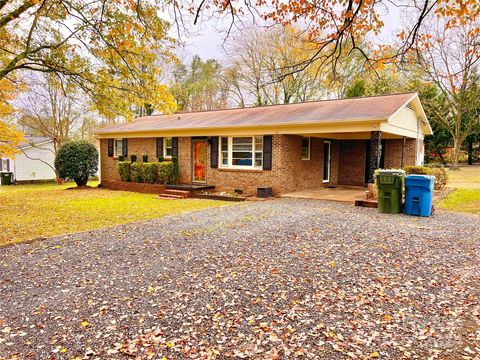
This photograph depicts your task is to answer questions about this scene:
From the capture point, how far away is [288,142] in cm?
1280

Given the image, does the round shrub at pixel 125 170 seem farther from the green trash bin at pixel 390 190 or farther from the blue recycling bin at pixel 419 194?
the blue recycling bin at pixel 419 194

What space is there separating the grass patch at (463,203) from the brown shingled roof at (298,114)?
3.34 metres

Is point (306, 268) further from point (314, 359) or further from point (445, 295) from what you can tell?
point (314, 359)

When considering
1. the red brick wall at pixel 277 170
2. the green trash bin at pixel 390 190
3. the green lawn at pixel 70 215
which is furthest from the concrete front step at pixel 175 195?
the green trash bin at pixel 390 190

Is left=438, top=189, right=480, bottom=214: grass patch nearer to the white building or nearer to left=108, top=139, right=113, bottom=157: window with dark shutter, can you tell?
left=108, top=139, right=113, bottom=157: window with dark shutter

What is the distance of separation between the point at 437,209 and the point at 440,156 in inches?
860

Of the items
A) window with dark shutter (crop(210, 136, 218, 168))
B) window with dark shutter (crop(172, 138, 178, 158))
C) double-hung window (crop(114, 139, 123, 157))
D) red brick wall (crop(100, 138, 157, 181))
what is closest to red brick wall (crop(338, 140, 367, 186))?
window with dark shutter (crop(210, 136, 218, 168))

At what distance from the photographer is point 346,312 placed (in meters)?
3.41

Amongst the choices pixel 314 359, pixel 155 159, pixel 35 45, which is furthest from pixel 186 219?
pixel 155 159

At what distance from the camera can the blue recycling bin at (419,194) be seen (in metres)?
8.55

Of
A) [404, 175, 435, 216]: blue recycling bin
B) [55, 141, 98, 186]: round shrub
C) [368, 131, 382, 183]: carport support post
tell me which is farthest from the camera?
[55, 141, 98, 186]: round shrub

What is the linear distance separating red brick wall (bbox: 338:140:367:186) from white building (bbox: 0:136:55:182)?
19602mm

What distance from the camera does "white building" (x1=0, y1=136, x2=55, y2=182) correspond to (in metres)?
24.6

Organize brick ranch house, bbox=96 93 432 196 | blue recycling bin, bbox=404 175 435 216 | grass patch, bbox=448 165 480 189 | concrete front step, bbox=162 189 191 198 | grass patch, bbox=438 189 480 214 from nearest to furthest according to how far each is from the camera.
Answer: blue recycling bin, bbox=404 175 435 216 → grass patch, bbox=438 189 480 214 → brick ranch house, bbox=96 93 432 196 → concrete front step, bbox=162 189 191 198 → grass patch, bbox=448 165 480 189
